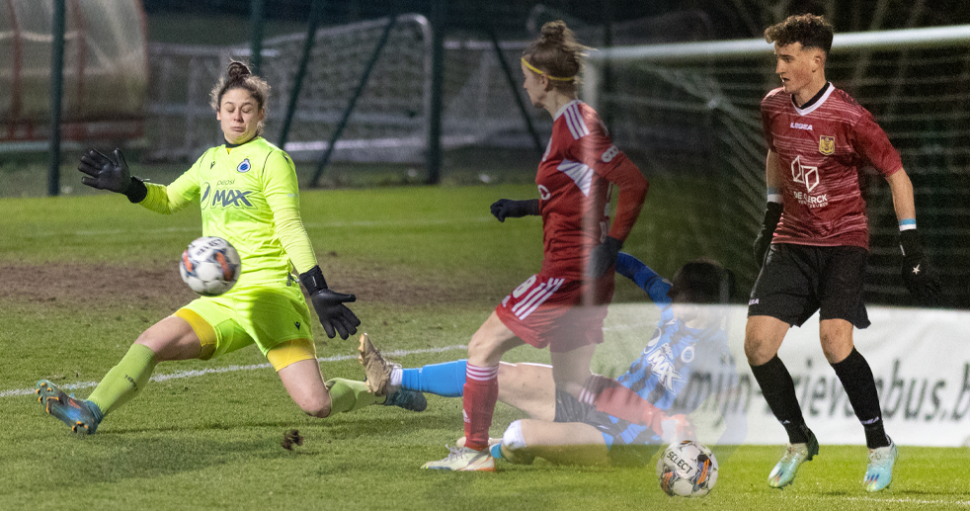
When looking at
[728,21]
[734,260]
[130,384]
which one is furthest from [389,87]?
[130,384]

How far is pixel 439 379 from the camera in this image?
4.73m

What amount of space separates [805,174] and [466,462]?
1.69 m

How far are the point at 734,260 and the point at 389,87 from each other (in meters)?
9.15

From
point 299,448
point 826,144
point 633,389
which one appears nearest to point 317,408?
A: point 299,448

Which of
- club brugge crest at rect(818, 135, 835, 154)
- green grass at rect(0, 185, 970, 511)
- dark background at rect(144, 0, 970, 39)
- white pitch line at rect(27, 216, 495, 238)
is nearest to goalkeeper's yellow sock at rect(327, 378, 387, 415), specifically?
green grass at rect(0, 185, 970, 511)

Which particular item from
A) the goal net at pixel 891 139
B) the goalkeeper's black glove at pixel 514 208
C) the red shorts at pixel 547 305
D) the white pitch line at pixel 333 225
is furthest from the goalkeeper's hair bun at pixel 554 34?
the white pitch line at pixel 333 225

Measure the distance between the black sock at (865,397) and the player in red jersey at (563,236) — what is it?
37.7 inches

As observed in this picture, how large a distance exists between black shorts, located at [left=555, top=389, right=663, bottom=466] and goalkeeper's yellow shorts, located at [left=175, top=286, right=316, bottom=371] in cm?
115

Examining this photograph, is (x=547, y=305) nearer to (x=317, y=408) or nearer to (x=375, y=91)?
(x=317, y=408)

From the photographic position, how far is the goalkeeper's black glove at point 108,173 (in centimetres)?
441

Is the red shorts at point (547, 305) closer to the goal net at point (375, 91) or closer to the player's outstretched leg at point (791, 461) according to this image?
the player's outstretched leg at point (791, 461)

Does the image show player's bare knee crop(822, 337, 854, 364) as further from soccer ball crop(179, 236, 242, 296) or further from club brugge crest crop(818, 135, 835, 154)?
soccer ball crop(179, 236, 242, 296)

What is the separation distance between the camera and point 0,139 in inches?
516

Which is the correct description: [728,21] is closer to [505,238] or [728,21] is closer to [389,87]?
[389,87]
